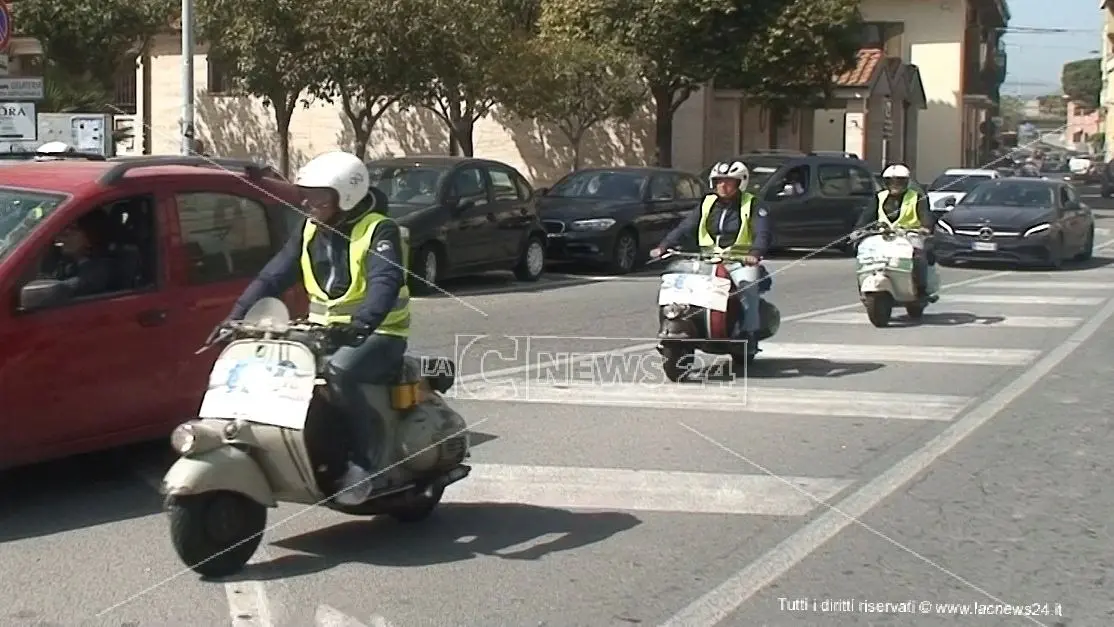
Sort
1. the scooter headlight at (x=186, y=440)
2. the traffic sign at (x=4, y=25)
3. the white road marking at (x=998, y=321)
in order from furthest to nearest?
1. the white road marking at (x=998, y=321)
2. the traffic sign at (x=4, y=25)
3. the scooter headlight at (x=186, y=440)

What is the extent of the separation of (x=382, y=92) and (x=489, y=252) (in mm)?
7663

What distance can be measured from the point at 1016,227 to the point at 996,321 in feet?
23.1

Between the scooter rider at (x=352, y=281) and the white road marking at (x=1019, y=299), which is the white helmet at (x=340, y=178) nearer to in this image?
the scooter rider at (x=352, y=281)

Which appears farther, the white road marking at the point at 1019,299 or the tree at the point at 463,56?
the tree at the point at 463,56

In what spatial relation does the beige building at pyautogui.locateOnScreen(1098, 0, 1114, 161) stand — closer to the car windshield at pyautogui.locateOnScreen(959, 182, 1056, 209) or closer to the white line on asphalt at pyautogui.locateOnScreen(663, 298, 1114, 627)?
the car windshield at pyautogui.locateOnScreen(959, 182, 1056, 209)

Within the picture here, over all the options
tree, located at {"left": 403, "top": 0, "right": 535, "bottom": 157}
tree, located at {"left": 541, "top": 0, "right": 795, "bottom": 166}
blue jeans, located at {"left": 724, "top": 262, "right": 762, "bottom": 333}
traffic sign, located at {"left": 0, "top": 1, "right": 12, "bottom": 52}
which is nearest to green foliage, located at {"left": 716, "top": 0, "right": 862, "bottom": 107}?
tree, located at {"left": 541, "top": 0, "right": 795, "bottom": 166}

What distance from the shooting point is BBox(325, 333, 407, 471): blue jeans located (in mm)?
6234

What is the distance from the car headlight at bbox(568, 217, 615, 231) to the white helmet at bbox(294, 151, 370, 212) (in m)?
14.6

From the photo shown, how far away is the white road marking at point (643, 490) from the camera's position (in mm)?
7438

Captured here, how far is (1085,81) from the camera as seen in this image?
9206cm

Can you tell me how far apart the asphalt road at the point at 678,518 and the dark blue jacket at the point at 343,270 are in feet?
3.53

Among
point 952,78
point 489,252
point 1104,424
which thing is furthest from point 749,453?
point 952,78

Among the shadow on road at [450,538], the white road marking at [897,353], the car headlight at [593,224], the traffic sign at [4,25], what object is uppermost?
the traffic sign at [4,25]

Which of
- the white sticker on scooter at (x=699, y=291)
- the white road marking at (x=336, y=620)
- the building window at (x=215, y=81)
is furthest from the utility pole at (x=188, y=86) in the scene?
the white road marking at (x=336, y=620)
